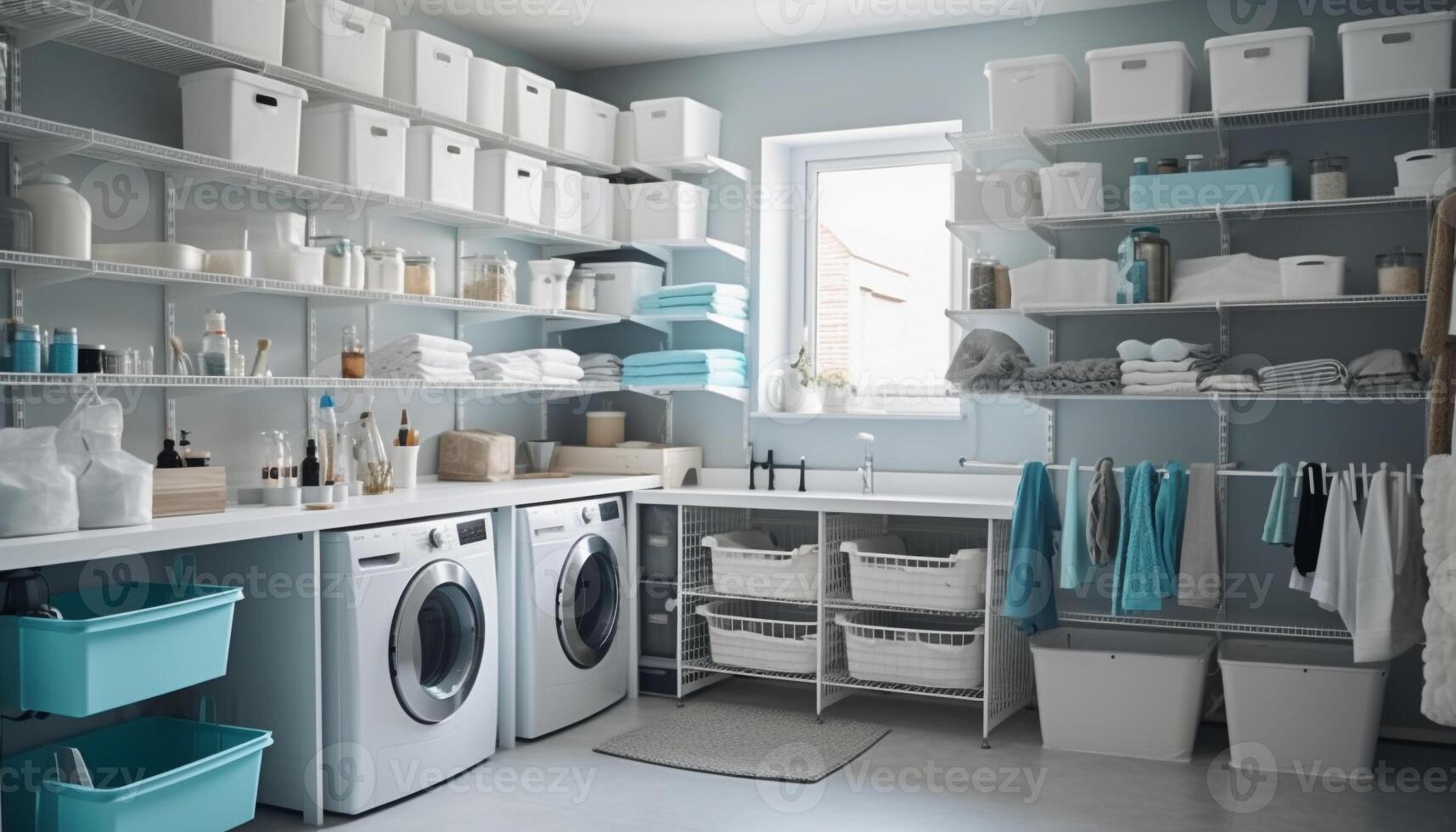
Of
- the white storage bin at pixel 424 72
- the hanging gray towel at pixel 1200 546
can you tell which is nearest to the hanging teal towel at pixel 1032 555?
the hanging gray towel at pixel 1200 546

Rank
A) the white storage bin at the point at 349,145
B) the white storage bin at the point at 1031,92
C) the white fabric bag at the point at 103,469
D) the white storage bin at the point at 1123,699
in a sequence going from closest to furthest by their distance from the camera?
the white fabric bag at the point at 103,469 → the white storage bin at the point at 349,145 → the white storage bin at the point at 1123,699 → the white storage bin at the point at 1031,92

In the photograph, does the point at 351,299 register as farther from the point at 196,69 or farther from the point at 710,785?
the point at 710,785

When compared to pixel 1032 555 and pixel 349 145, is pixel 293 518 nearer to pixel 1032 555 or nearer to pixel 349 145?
pixel 349 145

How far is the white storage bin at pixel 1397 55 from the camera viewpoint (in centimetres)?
373

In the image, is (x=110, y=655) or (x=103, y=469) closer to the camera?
(x=110, y=655)

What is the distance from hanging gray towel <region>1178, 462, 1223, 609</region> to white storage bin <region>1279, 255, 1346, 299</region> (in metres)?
0.63

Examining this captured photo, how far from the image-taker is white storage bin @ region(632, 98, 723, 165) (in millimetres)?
5031

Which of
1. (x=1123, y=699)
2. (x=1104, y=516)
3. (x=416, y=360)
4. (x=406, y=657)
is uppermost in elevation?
(x=416, y=360)

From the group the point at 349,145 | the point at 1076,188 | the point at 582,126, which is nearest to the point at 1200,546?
the point at 1076,188

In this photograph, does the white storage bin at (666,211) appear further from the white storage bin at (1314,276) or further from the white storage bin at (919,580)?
the white storage bin at (1314,276)

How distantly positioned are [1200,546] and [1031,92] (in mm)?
1664

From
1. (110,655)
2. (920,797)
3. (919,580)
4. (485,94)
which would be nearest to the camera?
(110,655)

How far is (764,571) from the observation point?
458 centimetres

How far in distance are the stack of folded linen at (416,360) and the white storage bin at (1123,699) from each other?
7.29 ft
